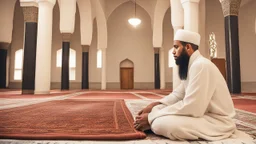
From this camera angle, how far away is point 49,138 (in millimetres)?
1784

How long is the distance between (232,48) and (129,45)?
984 centimetres

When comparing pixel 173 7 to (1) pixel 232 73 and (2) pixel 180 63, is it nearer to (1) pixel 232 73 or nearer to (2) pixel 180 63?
(1) pixel 232 73

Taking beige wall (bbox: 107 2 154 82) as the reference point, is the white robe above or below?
below

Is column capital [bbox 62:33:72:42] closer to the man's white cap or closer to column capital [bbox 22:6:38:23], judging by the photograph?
column capital [bbox 22:6:38:23]

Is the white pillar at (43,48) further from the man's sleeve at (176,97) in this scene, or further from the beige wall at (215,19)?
the beige wall at (215,19)

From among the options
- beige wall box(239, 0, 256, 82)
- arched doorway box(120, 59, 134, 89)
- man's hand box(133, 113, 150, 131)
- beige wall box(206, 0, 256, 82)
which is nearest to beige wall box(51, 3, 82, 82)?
arched doorway box(120, 59, 134, 89)

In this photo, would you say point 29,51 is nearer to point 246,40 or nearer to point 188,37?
point 188,37

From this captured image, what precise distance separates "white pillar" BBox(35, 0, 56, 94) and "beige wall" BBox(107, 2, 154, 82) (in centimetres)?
874

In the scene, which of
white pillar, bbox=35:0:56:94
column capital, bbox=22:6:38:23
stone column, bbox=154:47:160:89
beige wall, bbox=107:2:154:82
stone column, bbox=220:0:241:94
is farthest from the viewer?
beige wall, bbox=107:2:154:82

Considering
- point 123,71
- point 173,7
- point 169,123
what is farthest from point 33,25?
point 123,71

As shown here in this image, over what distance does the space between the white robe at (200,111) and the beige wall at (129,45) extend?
14358 mm

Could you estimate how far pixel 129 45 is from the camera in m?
16.3

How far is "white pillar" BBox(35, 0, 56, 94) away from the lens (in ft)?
24.6

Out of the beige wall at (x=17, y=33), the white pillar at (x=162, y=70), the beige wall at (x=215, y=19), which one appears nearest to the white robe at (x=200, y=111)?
the white pillar at (x=162, y=70)
